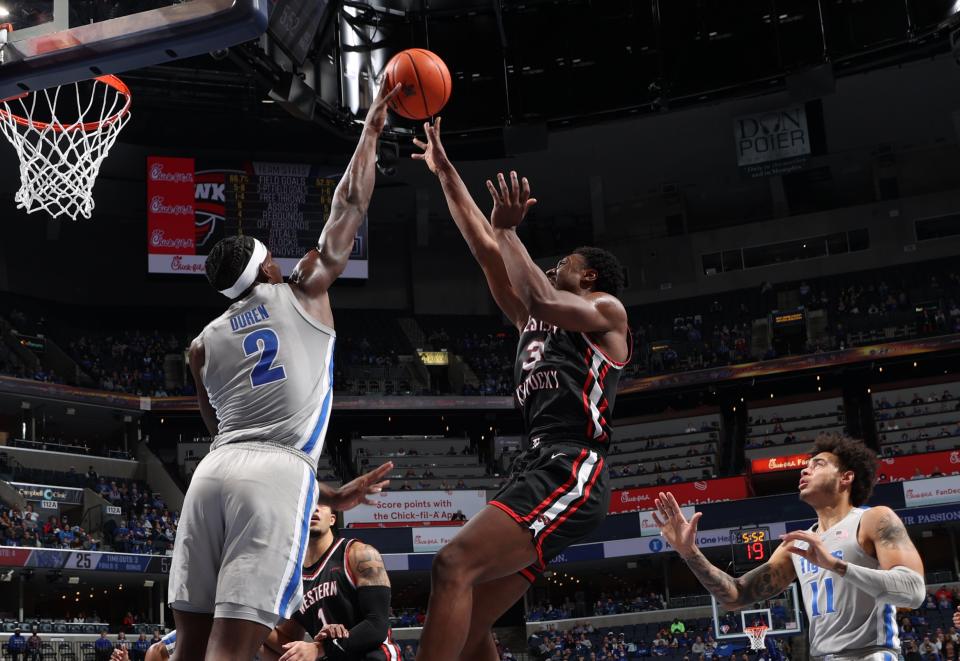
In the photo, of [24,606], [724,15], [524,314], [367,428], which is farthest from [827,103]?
[524,314]

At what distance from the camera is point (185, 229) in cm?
3028

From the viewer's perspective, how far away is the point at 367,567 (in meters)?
5.76

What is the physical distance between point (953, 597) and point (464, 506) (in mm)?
14087

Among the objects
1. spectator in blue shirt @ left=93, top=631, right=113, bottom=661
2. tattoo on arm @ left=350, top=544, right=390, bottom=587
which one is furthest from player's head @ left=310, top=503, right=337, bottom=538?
spectator in blue shirt @ left=93, top=631, right=113, bottom=661

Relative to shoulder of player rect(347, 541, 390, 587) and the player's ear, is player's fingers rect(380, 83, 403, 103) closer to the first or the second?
shoulder of player rect(347, 541, 390, 587)

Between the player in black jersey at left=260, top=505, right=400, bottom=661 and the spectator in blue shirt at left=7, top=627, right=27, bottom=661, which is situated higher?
the player in black jersey at left=260, top=505, right=400, bottom=661

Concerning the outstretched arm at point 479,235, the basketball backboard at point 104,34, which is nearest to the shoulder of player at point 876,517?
the outstretched arm at point 479,235

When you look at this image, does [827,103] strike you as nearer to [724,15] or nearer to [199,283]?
[724,15]

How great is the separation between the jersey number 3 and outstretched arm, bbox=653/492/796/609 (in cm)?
215

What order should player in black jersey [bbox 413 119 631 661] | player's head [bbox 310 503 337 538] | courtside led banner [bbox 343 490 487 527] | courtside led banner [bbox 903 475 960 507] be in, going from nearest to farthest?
player in black jersey [bbox 413 119 631 661] → player's head [bbox 310 503 337 538] → courtside led banner [bbox 903 475 960 507] → courtside led banner [bbox 343 490 487 527]

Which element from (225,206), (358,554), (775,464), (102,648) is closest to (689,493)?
(775,464)

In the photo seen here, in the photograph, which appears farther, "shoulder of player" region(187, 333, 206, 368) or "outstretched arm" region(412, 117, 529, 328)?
"outstretched arm" region(412, 117, 529, 328)

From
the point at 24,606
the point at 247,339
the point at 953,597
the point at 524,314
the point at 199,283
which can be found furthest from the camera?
the point at 199,283

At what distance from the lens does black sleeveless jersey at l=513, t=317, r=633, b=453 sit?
482cm
